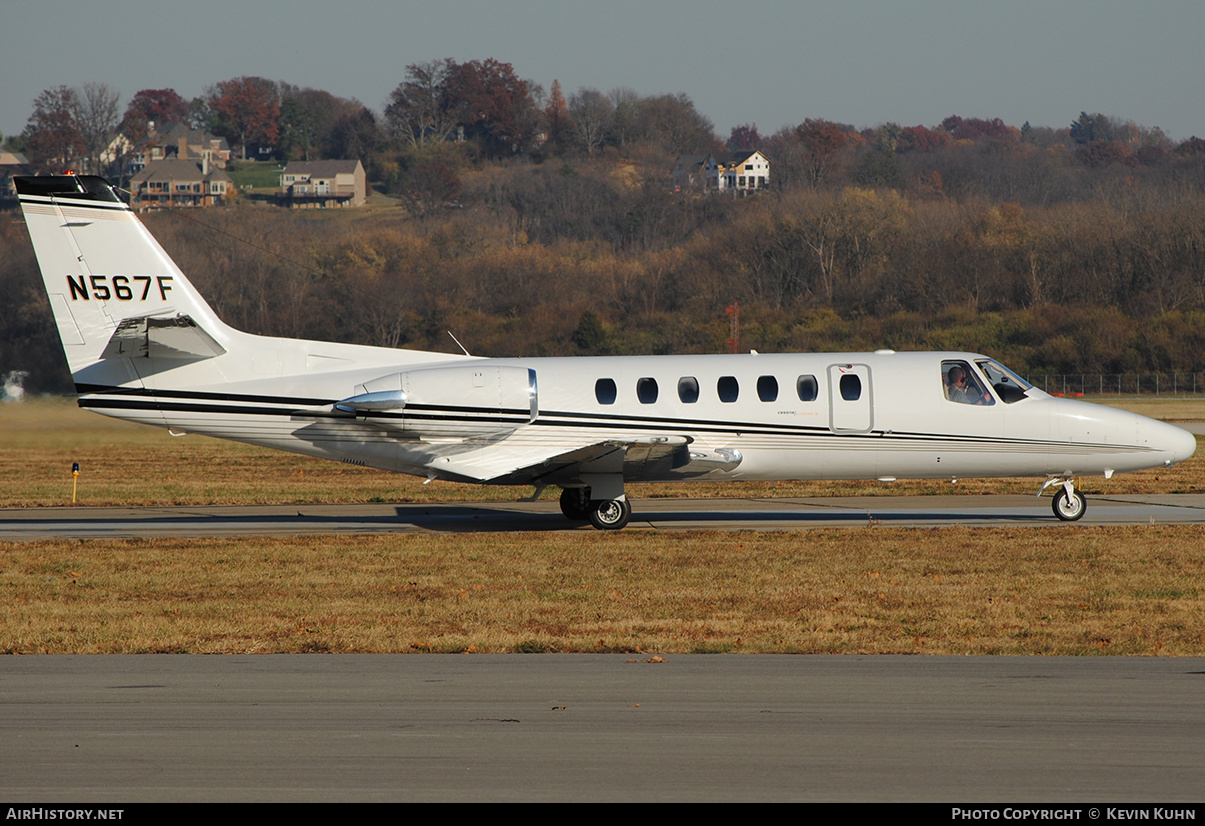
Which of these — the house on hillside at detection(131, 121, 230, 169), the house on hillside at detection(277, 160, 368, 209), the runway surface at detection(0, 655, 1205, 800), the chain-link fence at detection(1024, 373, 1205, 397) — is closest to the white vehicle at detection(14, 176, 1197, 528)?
the runway surface at detection(0, 655, 1205, 800)

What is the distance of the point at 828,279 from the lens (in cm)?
8731

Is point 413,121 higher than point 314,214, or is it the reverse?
point 413,121

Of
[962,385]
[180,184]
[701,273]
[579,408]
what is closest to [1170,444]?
[962,385]

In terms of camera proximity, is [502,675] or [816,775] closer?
[816,775]

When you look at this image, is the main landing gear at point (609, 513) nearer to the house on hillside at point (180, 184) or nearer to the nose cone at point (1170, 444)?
the nose cone at point (1170, 444)

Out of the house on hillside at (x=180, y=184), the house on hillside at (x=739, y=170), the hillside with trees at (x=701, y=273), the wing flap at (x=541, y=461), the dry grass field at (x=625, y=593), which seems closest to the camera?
the dry grass field at (x=625, y=593)

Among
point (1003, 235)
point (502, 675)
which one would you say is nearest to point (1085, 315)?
point (1003, 235)

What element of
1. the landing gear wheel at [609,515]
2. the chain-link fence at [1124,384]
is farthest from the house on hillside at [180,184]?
the landing gear wheel at [609,515]

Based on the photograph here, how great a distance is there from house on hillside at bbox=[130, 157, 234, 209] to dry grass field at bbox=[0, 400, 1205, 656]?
488ft

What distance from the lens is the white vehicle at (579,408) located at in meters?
19.1

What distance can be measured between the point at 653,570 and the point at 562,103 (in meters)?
177

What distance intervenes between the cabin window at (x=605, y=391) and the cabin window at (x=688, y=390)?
42.0 inches

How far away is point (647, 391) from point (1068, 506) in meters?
7.47
